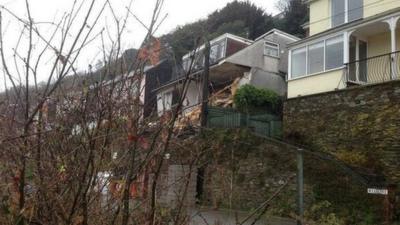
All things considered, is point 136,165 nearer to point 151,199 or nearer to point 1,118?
point 151,199

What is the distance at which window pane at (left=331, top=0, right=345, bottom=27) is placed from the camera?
84.0 ft

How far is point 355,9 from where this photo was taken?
2483 centimetres

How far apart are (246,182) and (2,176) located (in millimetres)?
18042

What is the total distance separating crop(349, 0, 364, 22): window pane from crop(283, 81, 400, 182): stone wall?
194 inches

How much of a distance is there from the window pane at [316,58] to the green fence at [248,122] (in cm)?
293

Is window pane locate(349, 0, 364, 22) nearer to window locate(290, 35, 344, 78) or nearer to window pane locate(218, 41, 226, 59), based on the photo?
window locate(290, 35, 344, 78)

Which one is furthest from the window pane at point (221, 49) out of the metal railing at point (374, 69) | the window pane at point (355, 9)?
the metal railing at point (374, 69)

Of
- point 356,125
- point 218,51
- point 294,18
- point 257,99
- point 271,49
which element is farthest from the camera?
point 294,18

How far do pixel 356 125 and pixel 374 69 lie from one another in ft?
13.4

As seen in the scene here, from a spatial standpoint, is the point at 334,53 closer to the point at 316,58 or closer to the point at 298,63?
→ the point at 316,58

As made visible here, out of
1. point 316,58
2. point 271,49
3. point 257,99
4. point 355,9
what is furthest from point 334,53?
point 271,49

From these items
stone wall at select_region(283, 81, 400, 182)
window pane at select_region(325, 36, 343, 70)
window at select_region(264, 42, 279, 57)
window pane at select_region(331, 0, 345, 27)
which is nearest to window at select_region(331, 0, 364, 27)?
window pane at select_region(331, 0, 345, 27)

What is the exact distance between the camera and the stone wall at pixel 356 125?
18.0 meters

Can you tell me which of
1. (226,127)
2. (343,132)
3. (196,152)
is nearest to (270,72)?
(226,127)
